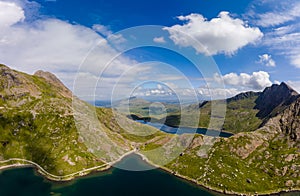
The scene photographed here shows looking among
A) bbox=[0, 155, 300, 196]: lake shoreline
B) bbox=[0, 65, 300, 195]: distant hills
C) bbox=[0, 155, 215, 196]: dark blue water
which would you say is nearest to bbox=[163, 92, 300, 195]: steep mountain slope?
bbox=[0, 65, 300, 195]: distant hills

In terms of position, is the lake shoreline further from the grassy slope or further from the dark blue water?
the dark blue water

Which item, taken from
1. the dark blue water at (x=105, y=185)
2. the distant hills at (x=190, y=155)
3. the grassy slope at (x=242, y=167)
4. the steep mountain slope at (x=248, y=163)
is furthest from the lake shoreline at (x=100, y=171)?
the dark blue water at (x=105, y=185)

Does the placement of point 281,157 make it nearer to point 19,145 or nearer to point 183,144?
point 183,144

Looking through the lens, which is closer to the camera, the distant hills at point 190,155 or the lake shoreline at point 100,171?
the lake shoreline at point 100,171

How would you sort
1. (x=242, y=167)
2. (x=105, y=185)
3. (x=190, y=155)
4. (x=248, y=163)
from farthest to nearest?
1. (x=190, y=155)
2. (x=248, y=163)
3. (x=242, y=167)
4. (x=105, y=185)

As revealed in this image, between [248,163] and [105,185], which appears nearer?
[105,185]

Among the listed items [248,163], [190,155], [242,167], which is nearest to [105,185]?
[190,155]

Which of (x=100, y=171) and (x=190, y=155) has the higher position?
(x=190, y=155)

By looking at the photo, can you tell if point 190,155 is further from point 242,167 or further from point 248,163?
point 248,163

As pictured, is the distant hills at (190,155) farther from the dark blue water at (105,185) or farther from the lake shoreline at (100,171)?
the dark blue water at (105,185)

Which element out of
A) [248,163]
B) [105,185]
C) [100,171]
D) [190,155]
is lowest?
[105,185]
